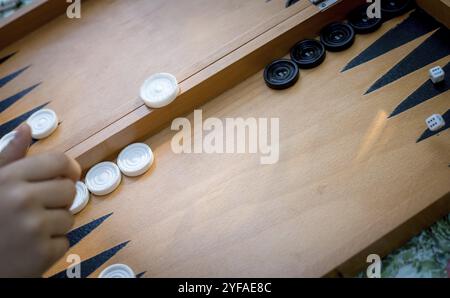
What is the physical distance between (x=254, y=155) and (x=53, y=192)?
2.06 feet

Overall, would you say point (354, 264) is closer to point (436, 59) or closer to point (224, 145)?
point (224, 145)

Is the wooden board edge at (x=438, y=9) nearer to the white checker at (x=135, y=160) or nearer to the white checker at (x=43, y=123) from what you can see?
the white checker at (x=135, y=160)

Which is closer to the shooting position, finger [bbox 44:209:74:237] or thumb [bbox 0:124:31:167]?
finger [bbox 44:209:74:237]

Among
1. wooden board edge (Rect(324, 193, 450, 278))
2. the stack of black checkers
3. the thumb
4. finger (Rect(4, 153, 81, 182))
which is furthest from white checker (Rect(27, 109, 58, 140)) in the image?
wooden board edge (Rect(324, 193, 450, 278))

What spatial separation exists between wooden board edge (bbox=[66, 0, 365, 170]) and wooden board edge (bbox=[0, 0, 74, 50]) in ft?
2.39

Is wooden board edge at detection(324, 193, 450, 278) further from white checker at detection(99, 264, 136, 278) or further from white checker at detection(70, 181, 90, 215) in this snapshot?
white checker at detection(70, 181, 90, 215)

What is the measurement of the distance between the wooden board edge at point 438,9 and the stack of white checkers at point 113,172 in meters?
1.05

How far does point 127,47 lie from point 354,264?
3.84 ft

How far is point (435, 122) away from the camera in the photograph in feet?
4.64

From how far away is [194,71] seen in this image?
65.4 inches

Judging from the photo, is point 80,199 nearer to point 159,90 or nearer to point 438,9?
point 159,90

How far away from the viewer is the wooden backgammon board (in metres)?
1.35

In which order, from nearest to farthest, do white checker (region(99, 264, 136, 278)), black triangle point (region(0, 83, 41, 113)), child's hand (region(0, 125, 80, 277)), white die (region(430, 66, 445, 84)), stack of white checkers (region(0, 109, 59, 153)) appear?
child's hand (region(0, 125, 80, 277)), white checker (region(99, 264, 136, 278)), white die (region(430, 66, 445, 84)), stack of white checkers (region(0, 109, 59, 153)), black triangle point (region(0, 83, 41, 113))
